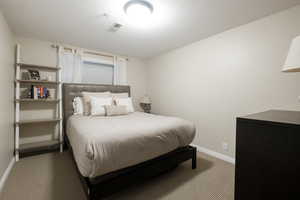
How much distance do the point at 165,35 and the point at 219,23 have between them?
35.0 inches

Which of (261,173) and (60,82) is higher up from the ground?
(60,82)

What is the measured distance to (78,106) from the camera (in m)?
2.77

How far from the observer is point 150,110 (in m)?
4.00

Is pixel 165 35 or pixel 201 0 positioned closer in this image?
pixel 201 0

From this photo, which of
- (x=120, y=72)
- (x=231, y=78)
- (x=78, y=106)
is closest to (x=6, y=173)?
(x=78, y=106)

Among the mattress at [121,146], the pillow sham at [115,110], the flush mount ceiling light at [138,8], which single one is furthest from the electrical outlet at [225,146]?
the flush mount ceiling light at [138,8]

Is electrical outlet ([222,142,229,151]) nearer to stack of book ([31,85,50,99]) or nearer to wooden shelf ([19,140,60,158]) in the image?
wooden shelf ([19,140,60,158])

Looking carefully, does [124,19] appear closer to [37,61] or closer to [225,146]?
[37,61]

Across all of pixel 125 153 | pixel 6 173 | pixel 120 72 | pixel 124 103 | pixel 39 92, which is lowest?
pixel 6 173

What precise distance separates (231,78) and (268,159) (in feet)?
5.21

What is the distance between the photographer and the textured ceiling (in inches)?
64.6

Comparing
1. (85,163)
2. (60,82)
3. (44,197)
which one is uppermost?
(60,82)

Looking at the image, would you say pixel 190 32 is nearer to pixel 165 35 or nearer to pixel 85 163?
pixel 165 35

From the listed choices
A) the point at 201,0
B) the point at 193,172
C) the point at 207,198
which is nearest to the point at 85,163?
the point at 207,198
